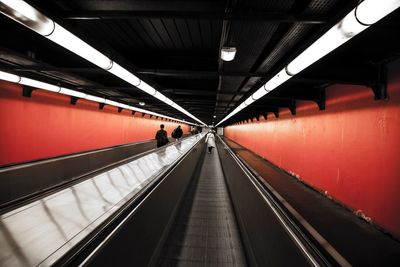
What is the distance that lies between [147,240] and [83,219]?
849 mm

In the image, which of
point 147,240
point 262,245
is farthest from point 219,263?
point 147,240

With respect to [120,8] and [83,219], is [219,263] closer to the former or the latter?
[83,219]

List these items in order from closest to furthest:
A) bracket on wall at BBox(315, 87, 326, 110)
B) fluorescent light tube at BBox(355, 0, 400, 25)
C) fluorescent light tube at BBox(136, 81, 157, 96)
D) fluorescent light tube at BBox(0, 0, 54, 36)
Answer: fluorescent light tube at BBox(355, 0, 400, 25)
fluorescent light tube at BBox(0, 0, 54, 36)
fluorescent light tube at BBox(136, 81, 157, 96)
bracket on wall at BBox(315, 87, 326, 110)

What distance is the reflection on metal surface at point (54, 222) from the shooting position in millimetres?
1658

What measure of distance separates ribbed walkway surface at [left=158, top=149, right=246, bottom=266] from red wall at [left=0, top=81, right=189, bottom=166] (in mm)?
4752

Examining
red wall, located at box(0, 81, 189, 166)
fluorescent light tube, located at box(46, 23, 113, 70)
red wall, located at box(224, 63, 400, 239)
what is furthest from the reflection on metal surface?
red wall, located at box(224, 63, 400, 239)

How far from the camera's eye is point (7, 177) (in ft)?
13.5

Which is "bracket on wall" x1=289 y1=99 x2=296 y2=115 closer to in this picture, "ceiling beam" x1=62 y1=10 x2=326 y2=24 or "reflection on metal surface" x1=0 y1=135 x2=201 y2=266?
"ceiling beam" x1=62 y1=10 x2=326 y2=24

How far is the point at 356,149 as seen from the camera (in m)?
3.84

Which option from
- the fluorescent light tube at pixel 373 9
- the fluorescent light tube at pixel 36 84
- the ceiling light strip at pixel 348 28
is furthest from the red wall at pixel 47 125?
the fluorescent light tube at pixel 373 9

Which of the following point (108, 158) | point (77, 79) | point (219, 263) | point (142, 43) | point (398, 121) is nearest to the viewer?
point (398, 121)

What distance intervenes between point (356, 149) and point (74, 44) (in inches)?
188

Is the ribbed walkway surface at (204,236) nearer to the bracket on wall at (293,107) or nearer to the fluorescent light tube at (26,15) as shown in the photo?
the fluorescent light tube at (26,15)

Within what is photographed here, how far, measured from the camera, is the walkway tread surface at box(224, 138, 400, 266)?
256 cm
